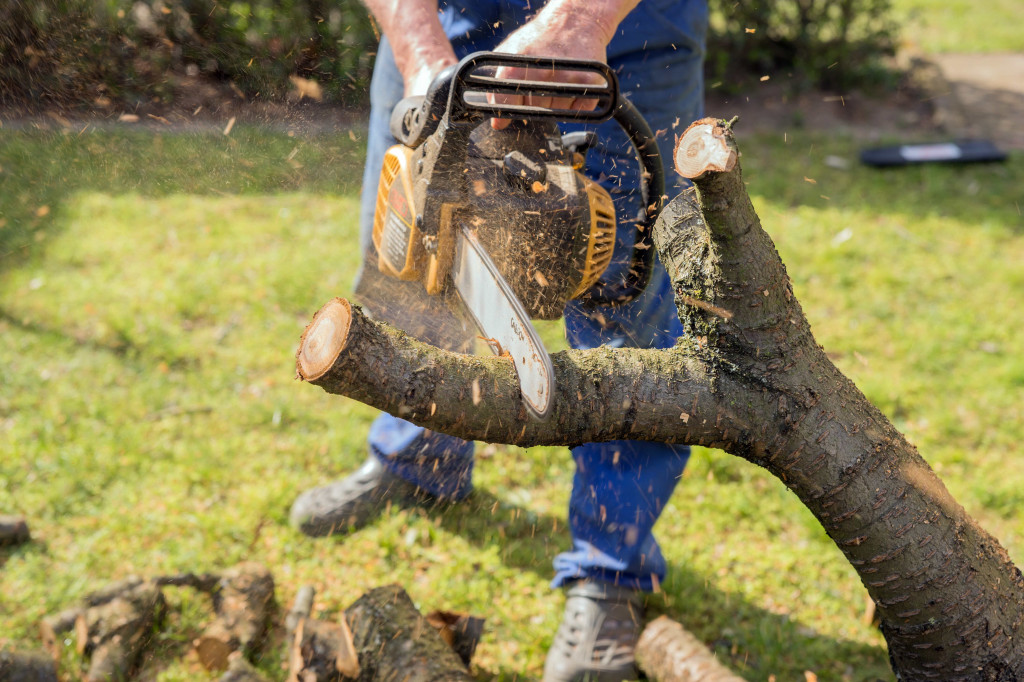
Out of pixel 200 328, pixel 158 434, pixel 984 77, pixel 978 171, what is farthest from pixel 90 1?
pixel 984 77

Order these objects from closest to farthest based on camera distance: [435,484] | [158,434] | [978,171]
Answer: [435,484] < [158,434] < [978,171]

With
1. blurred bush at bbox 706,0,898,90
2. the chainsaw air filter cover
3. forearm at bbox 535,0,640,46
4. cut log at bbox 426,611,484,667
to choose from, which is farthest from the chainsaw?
blurred bush at bbox 706,0,898,90

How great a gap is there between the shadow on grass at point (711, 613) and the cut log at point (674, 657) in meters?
0.15

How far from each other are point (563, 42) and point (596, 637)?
161 centimetres

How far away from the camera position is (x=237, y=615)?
7.10 ft

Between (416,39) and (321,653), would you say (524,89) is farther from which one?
(321,653)

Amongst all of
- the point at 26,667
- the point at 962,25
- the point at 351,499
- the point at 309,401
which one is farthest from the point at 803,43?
the point at 26,667

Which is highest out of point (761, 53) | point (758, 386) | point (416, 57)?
point (416, 57)

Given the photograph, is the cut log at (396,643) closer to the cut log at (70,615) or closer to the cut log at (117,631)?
the cut log at (117,631)

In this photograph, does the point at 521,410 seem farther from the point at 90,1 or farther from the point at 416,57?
the point at 90,1

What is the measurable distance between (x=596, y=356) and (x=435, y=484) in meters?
1.36

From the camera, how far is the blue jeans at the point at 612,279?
2.04 metres

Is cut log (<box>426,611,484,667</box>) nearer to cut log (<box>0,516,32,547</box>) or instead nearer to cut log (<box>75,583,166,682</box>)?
cut log (<box>75,583,166,682</box>)

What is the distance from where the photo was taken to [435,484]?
272 centimetres
